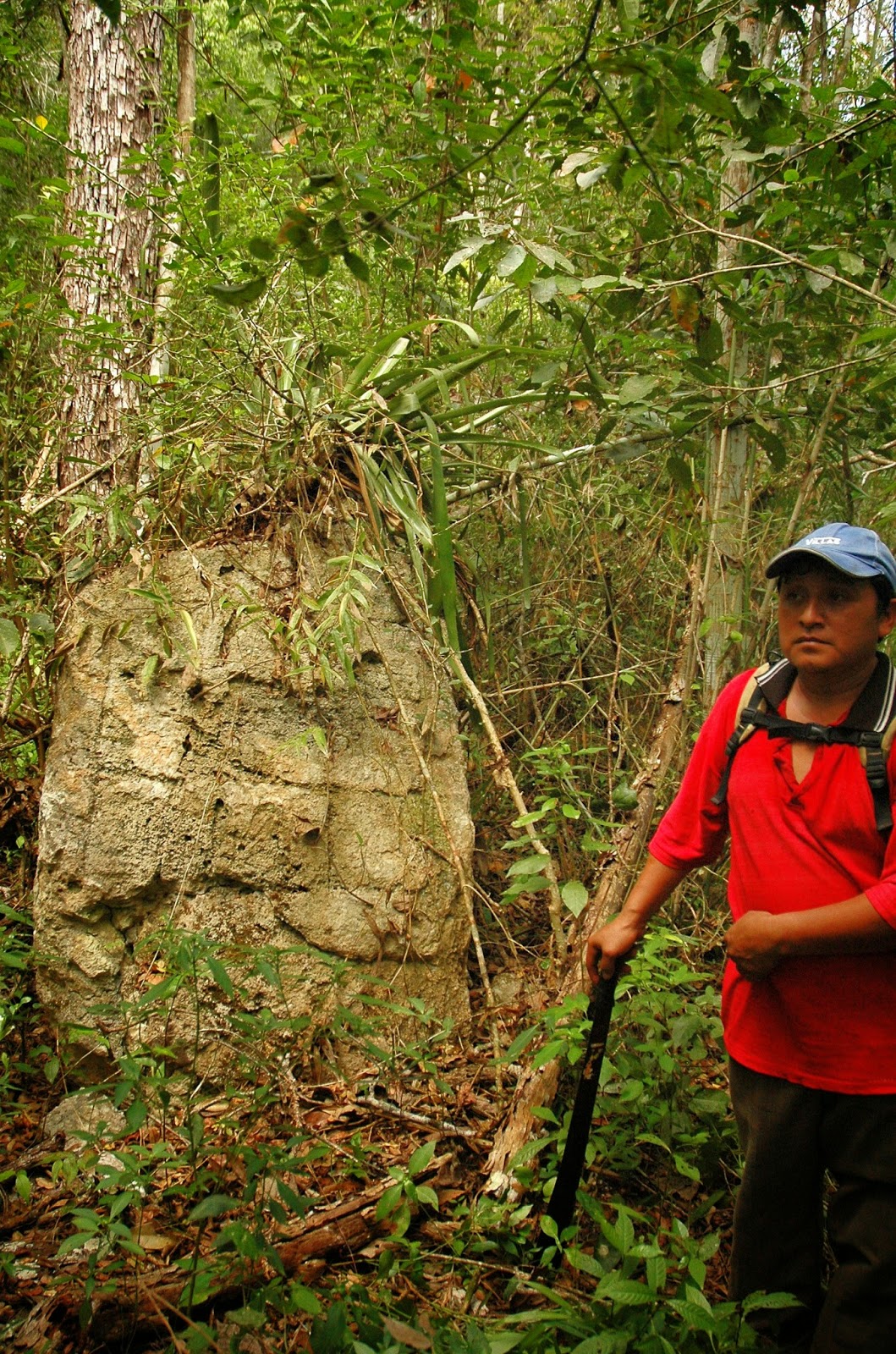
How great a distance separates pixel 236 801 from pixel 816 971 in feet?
6.10

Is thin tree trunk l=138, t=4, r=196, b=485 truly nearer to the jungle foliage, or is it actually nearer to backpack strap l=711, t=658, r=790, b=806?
the jungle foliage

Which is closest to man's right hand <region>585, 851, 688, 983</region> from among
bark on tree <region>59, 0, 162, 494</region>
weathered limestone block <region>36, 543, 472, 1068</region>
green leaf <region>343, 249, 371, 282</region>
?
weathered limestone block <region>36, 543, 472, 1068</region>

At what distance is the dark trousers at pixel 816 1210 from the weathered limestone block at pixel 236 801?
4.26ft

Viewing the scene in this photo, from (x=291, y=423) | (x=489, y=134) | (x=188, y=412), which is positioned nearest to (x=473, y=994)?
(x=291, y=423)

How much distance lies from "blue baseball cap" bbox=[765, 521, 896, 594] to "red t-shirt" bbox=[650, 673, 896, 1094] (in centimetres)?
36

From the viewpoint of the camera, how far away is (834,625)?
1.83 metres

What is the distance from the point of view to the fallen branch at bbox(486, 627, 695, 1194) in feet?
7.80

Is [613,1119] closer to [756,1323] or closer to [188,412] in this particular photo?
[756,1323]

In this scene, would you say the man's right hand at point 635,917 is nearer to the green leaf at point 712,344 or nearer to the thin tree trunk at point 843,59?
the green leaf at point 712,344

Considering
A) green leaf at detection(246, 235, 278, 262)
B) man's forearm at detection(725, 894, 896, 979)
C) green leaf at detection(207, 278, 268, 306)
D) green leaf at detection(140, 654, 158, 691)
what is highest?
green leaf at detection(246, 235, 278, 262)

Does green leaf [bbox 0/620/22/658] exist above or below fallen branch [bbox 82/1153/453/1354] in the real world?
above

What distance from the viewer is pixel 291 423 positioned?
10.1ft

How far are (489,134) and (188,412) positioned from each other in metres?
1.39

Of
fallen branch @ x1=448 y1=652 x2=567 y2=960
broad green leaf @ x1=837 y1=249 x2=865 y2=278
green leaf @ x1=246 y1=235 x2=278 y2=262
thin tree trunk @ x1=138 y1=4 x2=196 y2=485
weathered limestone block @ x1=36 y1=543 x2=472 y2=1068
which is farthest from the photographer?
thin tree trunk @ x1=138 y1=4 x2=196 y2=485
